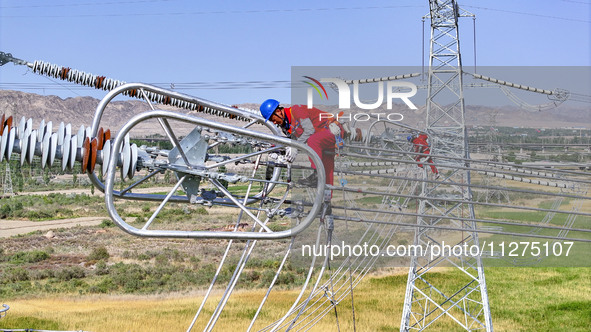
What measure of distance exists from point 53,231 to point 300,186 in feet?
96.4

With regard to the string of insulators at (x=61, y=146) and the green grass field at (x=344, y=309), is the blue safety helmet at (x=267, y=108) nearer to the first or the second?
the string of insulators at (x=61, y=146)

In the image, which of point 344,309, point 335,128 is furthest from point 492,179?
point 335,128

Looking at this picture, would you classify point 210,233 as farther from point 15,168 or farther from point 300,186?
point 15,168

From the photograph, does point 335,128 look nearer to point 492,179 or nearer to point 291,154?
point 291,154

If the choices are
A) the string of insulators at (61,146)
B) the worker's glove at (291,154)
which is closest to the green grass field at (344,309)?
the worker's glove at (291,154)

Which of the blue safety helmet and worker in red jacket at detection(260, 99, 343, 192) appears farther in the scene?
worker in red jacket at detection(260, 99, 343, 192)

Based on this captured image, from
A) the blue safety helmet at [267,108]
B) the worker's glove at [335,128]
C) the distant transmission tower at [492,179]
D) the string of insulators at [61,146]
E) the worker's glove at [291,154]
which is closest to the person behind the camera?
the string of insulators at [61,146]

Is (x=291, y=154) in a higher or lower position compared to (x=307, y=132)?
lower

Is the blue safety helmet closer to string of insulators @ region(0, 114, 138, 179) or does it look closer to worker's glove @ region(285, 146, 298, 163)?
worker's glove @ region(285, 146, 298, 163)

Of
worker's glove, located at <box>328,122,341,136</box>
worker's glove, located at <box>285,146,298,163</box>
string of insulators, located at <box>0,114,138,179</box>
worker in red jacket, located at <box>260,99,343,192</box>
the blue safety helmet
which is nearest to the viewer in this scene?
string of insulators, located at <box>0,114,138,179</box>

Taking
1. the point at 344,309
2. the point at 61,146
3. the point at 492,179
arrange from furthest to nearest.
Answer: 1. the point at 492,179
2. the point at 344,309
3. the point at 61,146

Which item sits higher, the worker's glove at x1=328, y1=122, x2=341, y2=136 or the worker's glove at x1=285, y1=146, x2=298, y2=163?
the worker's glove at x1=328, y1=122, x2=341, y2=136

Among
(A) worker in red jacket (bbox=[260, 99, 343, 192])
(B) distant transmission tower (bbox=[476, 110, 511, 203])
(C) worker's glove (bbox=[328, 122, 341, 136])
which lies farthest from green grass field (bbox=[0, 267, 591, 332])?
(A) worker in red jacket (bbox=[260, 99, 343, 192])

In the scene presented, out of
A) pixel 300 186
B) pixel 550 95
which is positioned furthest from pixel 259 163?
pixel 550 95
